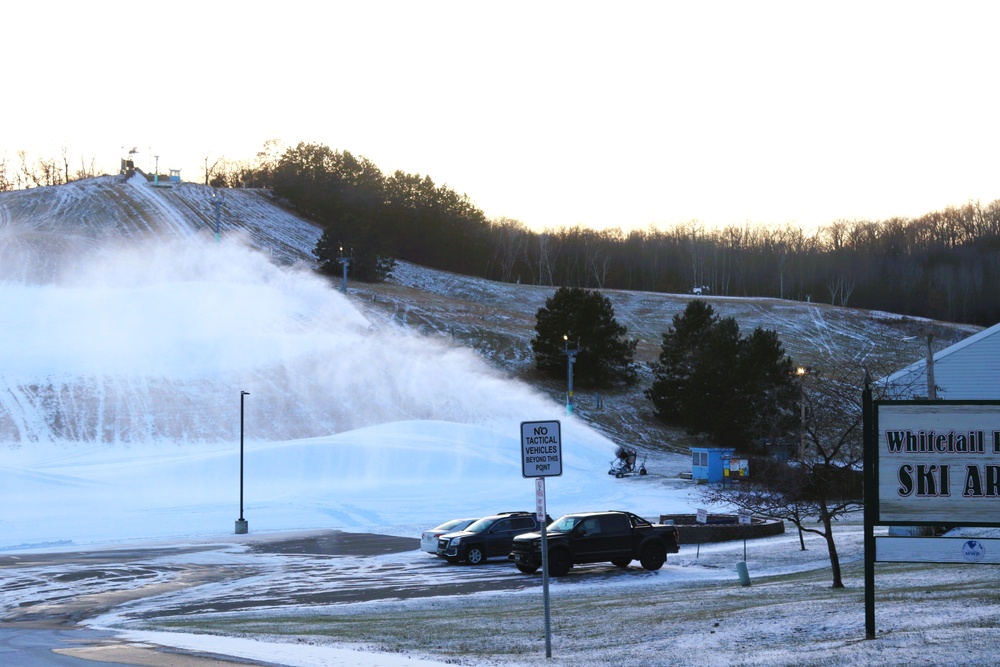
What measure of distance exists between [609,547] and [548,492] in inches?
919

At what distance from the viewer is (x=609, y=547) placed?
1002 inches

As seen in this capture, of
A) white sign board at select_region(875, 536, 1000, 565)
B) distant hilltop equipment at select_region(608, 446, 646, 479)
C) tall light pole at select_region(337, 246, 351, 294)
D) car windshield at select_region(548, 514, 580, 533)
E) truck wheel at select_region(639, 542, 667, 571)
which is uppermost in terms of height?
tall light pole at select_region(337, 246, 351, 294)

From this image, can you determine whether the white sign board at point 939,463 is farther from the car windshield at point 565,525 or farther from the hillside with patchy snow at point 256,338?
the hillside with patchy snow at point 256,338

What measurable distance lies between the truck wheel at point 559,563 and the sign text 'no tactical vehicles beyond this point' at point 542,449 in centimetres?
1261

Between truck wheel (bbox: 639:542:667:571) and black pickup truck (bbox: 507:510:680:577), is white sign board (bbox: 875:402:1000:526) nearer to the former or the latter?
black pickup truck (bbox: 507:510:680:577)

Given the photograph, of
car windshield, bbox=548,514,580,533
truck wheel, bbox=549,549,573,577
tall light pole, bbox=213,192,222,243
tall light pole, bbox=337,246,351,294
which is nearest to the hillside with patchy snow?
tall light pole, bbox=337,246,351,294

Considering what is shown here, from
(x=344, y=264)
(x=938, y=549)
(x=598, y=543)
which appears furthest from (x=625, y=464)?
→ (x=344, y=264)

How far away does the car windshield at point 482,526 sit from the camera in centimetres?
2914

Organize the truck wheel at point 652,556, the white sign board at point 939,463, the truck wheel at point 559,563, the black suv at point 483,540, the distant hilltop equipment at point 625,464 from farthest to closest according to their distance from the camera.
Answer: the distant hilltop equipment at point 625,464 < the black suv at point 483,540 < the truck wheel at point 652,556 < the truck wheel at point 559,563 < the white sign board at point 939,463

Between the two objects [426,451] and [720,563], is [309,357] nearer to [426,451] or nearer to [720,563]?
[426,451]

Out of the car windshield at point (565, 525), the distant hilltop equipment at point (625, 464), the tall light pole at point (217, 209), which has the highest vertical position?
the tall light pole at point (217, 209)

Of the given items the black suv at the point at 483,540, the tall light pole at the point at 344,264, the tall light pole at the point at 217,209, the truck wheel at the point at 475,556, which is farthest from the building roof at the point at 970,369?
the tall light pole at the point at 217,209

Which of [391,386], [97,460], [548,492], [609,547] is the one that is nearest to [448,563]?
[609,547]

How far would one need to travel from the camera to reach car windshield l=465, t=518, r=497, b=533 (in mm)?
29141
